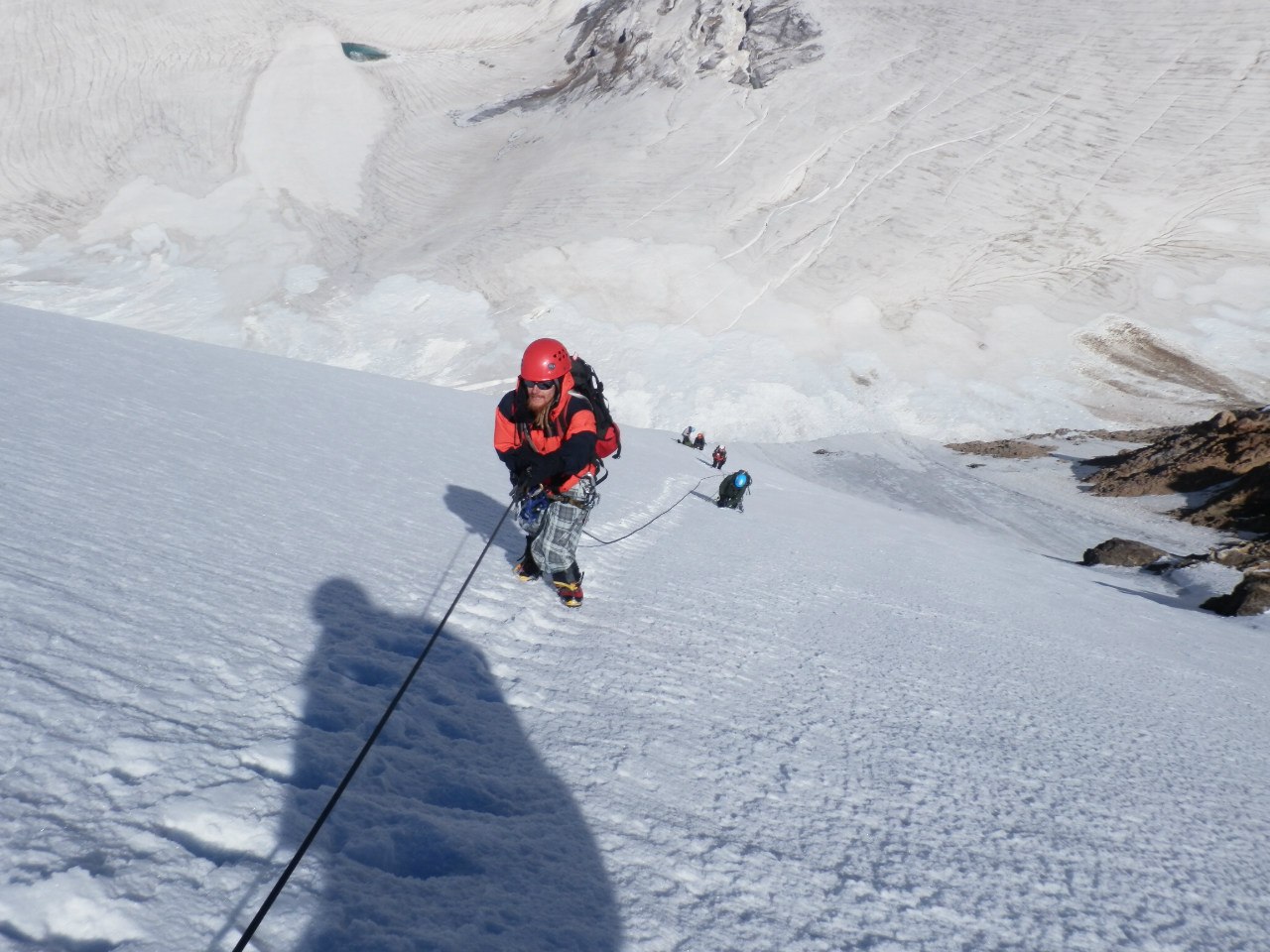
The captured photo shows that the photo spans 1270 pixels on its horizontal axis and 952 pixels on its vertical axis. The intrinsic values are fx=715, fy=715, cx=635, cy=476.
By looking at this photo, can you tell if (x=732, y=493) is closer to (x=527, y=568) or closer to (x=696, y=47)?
(x=527, y=568)

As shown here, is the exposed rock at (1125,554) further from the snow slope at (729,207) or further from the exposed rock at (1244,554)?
the snow slope at (729,207)

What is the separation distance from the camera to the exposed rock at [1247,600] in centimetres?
859

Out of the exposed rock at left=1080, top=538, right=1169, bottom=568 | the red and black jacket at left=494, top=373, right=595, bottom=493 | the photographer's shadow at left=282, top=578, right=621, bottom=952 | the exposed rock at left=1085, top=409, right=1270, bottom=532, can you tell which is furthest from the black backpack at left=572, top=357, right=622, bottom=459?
the exposed rock at left=1085, top=409, right=1270, bottom=532

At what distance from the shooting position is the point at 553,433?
16.2 ft

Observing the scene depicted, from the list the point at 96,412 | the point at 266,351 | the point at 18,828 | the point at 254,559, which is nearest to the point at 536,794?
the point at 18,828

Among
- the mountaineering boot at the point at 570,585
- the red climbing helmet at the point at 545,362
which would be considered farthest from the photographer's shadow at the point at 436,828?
the red climbing helmet at the point at 545,362

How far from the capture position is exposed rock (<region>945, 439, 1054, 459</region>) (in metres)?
22.0

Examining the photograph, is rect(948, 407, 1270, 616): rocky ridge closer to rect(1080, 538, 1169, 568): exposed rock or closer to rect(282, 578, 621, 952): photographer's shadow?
rect(1080, 538, 1169, 568): exposed rock

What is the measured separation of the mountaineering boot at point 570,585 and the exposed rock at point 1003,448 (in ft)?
67.4

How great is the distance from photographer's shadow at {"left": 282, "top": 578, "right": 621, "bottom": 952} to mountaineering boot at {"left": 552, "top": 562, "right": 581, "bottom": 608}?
1606mm

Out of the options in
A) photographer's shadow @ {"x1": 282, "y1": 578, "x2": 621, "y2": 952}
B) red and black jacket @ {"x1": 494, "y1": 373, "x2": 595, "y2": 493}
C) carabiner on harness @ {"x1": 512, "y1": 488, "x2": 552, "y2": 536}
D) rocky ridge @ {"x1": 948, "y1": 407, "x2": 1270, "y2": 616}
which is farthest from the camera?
rocky ridge @ {"x1": 948, "y1": 407, "x2": 1270, "y2": 616}

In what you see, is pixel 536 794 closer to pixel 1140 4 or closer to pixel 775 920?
pixel 775 920

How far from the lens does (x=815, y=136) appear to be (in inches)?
1351

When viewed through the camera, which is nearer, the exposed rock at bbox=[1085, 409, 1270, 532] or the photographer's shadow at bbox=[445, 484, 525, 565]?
the photographer's shadow at bbox=[445, 484, 525, 565]
